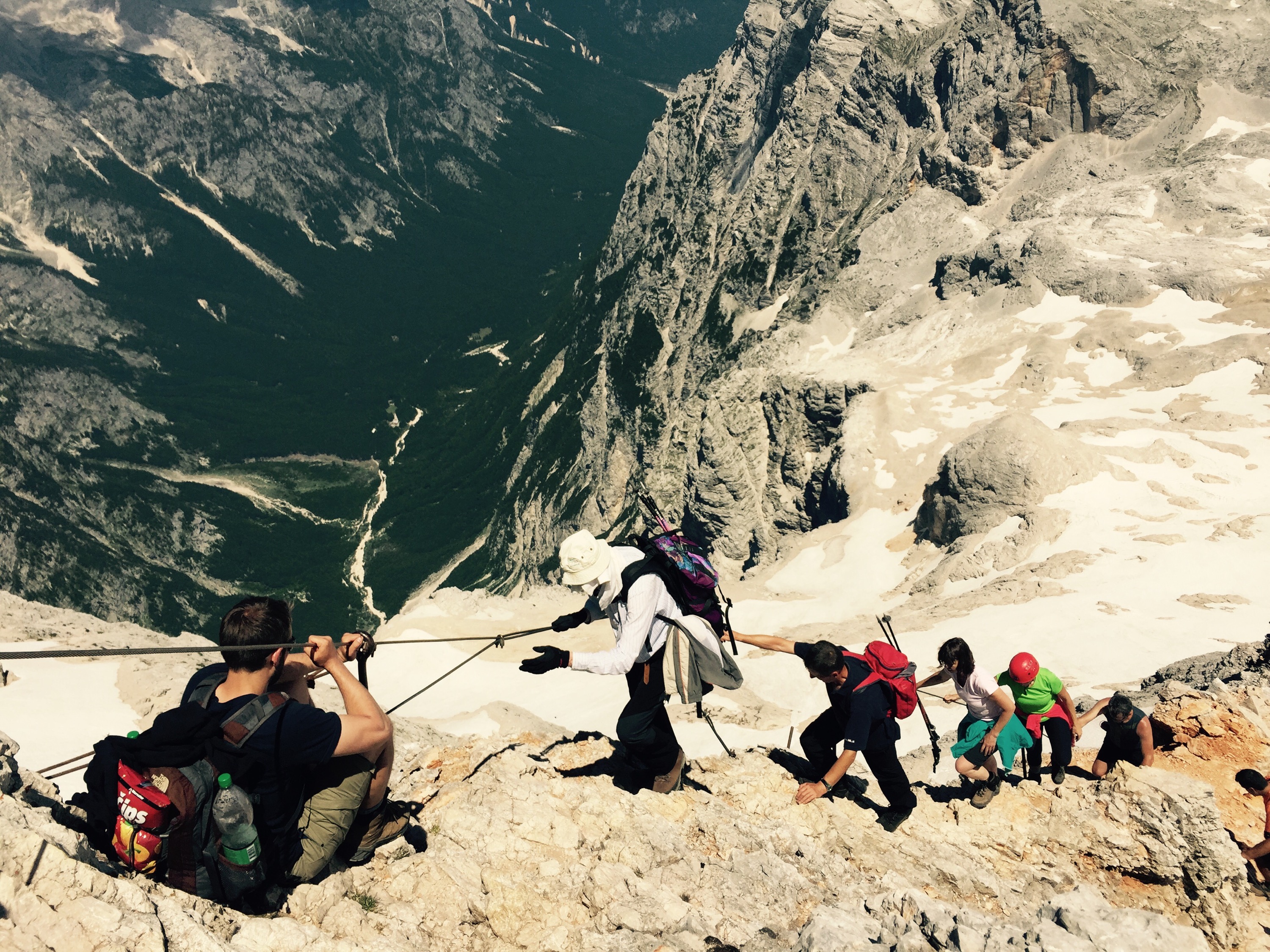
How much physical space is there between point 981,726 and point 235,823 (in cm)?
Answer: 1017

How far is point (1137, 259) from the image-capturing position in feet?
205

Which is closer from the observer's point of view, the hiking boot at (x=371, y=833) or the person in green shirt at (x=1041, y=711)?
the hiking boot at (x=371, y=833)

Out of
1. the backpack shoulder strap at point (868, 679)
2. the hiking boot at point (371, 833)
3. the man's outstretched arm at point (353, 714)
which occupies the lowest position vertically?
the hiking boot at point (371, 833)

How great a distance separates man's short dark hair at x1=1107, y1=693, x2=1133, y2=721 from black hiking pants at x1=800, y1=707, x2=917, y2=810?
3006mm

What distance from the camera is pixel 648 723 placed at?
11.6m

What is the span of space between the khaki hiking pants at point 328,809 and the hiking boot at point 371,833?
0.28 metres

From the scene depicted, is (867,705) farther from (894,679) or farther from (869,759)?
(869,759)

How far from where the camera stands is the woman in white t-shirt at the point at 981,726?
12.0m

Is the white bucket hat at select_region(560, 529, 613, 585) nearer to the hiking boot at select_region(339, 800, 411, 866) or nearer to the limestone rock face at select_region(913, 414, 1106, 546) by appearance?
the hiking boot at select_region(339, 800, 411, 866)

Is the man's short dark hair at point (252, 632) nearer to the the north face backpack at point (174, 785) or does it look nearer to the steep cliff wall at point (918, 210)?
the the north face backpack at point (174, 785)

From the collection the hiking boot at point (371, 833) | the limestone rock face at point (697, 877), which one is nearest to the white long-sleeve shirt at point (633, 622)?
the limestone rock face at point (697, 877)

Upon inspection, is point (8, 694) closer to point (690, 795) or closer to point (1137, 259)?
point (690, 795)

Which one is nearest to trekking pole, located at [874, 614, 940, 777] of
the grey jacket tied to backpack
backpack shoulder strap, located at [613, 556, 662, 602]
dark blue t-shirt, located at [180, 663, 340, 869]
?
the grey jacket tied to backpack

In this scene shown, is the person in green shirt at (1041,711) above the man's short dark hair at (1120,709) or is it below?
below
